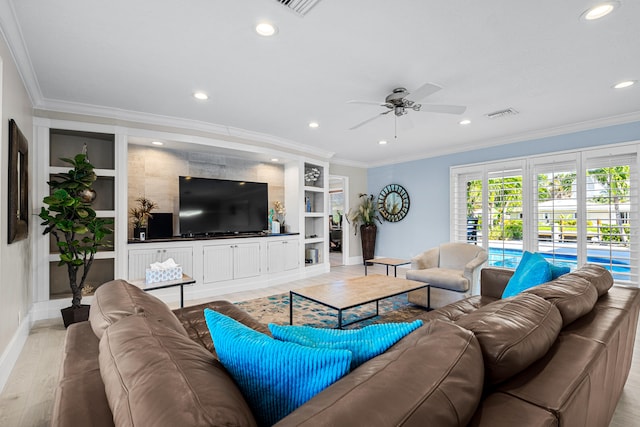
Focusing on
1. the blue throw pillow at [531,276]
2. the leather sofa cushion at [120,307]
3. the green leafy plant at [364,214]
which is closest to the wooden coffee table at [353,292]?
the blue throw pillow at [531,276]

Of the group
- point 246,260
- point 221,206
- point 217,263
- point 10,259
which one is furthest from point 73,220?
point 246,260

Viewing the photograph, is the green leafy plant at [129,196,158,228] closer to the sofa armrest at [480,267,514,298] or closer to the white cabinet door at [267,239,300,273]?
the white cabinet door at [267,239,300,273]

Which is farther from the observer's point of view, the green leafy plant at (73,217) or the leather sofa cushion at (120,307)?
the green leafy plant at (73,217)

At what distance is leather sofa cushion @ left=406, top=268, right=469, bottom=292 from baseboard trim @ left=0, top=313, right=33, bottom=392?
3854mm

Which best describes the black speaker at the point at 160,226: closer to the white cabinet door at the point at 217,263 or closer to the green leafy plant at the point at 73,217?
the white cabinet door at the point at 217,263

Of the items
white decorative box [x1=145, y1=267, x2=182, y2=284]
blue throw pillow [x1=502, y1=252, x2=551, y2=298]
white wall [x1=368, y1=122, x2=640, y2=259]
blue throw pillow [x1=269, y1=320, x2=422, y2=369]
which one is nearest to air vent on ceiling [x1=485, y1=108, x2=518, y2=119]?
white wall [x1=368, y1=122, x2=640, y2=259]

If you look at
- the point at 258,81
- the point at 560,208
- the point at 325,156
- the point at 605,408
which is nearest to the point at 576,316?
the point at 605,408

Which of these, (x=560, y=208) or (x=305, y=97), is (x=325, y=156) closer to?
(x=305, y=97)

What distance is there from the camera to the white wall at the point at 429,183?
4562 mm

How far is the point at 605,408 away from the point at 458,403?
120 centimetres

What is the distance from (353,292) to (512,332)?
2097 millimetres

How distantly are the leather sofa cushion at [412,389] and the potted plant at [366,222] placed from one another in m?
6.09

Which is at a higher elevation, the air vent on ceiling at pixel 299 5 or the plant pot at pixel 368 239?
the air vent on ceiling at pixel 299 5

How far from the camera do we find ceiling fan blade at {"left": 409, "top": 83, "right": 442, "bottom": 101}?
2.51m
